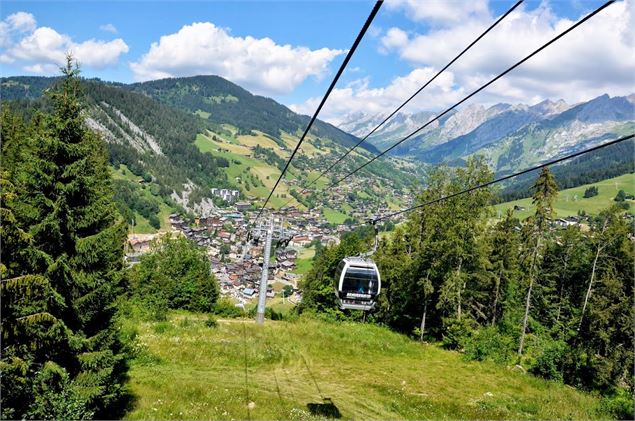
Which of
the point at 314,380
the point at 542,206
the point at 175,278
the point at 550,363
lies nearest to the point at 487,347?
the point at 550,363

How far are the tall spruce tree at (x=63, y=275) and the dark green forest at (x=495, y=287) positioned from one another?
24.0m

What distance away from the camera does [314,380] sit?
23734mm

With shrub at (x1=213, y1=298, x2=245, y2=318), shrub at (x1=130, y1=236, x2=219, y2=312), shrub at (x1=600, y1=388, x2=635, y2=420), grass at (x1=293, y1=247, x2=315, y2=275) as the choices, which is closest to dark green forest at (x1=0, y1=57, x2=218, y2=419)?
shrub at (x1=600, y1=388, x2=635, y2=420)

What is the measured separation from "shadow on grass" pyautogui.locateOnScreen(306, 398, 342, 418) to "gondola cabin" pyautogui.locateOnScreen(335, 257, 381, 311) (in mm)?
4527

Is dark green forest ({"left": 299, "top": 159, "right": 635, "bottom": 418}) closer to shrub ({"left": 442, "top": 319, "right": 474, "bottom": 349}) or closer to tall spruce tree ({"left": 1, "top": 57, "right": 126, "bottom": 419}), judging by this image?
shrub ({"left": 442, "top": 319, "right": 474, "bottom": 349})

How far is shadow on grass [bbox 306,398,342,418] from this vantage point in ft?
60.8

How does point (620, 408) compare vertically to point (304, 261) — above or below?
above

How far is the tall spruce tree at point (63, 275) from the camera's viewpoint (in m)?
12.9

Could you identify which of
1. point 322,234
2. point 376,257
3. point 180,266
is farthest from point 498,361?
point 322,234

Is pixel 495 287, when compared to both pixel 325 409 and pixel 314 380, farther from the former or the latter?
pixel 325 409

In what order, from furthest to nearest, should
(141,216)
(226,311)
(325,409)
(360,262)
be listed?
(141,216), (226,311), (360,262), (325,409)

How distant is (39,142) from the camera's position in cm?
1413

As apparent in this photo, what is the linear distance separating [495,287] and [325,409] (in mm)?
34107

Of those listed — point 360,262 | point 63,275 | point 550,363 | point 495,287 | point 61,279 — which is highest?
point 360,262
